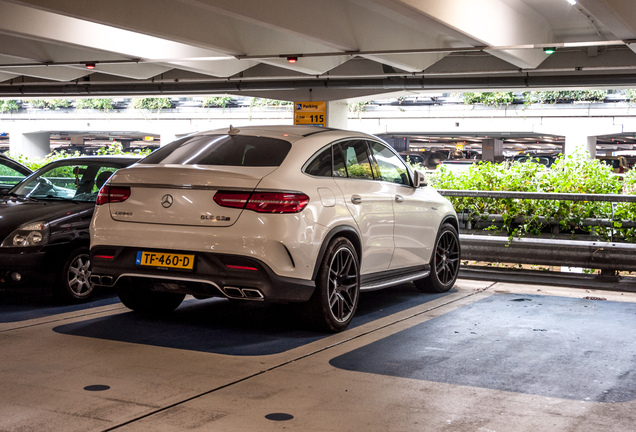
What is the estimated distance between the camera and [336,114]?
16.9m

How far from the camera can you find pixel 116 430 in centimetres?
367

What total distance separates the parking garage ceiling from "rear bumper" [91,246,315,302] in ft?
13.9

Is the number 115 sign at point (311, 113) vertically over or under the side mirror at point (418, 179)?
over

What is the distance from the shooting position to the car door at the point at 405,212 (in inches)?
277

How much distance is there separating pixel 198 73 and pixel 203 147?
10.8 meters

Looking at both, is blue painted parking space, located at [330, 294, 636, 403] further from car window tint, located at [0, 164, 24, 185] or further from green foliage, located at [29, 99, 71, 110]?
green foliage, located at [29, 99, 71, 110]

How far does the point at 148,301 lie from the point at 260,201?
1.94m

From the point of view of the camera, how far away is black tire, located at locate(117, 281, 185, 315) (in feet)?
21.7

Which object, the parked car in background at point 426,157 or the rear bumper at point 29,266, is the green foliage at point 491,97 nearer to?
the parked car in background at point 426,157

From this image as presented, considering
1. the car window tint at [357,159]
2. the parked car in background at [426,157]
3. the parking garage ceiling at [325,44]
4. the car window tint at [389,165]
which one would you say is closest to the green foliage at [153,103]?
the parked car in background at [426,157]

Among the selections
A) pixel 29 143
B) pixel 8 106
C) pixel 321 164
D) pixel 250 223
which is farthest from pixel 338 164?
pixel 29 143

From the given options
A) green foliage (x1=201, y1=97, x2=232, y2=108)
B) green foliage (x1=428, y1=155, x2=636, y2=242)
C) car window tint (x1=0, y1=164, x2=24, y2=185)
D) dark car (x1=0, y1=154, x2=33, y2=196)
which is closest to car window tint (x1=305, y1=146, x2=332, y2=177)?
green foliage (x1=428, y1=155, x2=636, y2=242)

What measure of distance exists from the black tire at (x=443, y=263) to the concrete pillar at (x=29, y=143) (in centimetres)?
3962

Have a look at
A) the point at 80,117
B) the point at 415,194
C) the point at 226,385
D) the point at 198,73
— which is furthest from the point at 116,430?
the point at 80,117
